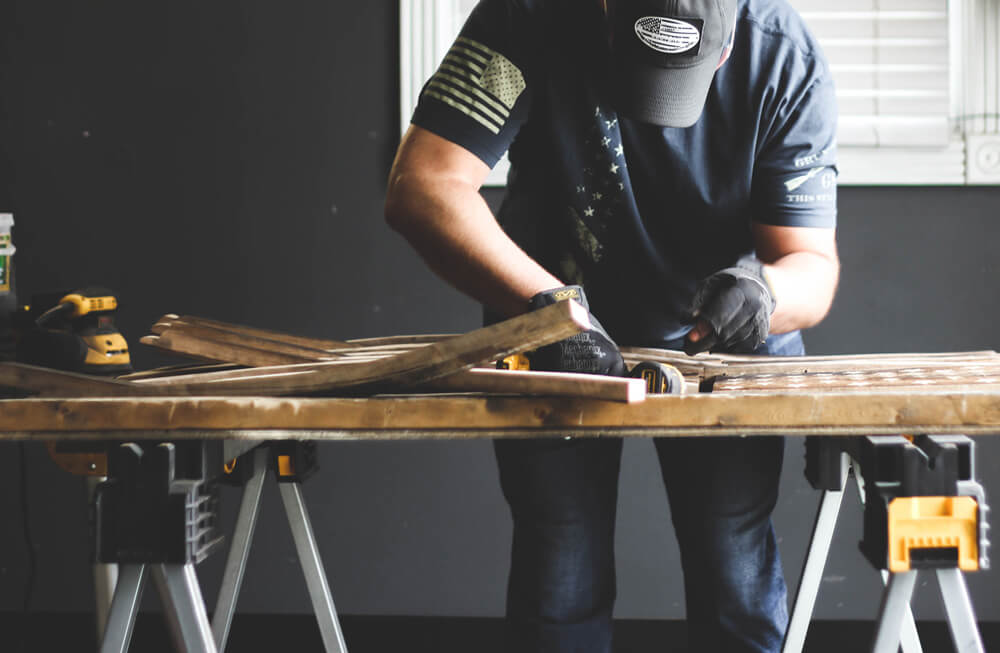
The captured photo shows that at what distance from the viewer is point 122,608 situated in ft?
2.52

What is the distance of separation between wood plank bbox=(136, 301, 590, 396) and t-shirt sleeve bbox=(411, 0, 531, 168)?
1.47 ft

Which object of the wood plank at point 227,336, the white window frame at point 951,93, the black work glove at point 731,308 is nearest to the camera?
the black work glove at point 731,308

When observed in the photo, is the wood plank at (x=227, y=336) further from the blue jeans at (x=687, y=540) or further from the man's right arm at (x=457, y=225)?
the blue jeans at (x=687, y=540)

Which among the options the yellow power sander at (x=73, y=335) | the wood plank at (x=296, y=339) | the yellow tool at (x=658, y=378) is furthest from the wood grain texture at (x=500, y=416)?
the yellow power sander at (x=73, y=335)

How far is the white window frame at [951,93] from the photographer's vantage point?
6.49 feet

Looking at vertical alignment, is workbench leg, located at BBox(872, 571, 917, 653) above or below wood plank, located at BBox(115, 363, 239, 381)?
below

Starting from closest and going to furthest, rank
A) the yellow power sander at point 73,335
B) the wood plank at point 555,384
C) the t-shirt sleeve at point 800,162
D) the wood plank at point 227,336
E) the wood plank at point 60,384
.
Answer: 1. the wood plank at point 555,384
2. the wood plank at point 60,384
3. the wood plank at point 227,336
4. the t-shirt sleeve at point 800,162
5. the yellow power sander at point 73,335

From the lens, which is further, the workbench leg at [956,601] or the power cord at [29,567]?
the power cord at [29,567]

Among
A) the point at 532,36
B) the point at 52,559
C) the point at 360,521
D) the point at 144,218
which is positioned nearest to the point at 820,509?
the point at 532,36

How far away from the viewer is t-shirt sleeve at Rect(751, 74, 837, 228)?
1178 millimetres

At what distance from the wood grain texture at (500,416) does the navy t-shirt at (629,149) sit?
0.48m

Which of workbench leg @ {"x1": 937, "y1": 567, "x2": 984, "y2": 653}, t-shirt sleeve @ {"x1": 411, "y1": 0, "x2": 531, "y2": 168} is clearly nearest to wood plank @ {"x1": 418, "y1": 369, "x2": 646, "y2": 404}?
workbench leg @ {"x1": 937, "y1": 567, "x2": 984, "y2": 653}

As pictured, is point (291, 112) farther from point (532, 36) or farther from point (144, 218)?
point (532, 36)

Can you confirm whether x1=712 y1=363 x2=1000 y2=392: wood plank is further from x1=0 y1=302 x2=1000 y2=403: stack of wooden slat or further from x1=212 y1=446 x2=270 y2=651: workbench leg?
x1=212 y1=446 x2=270 y2=651: workbench leg
